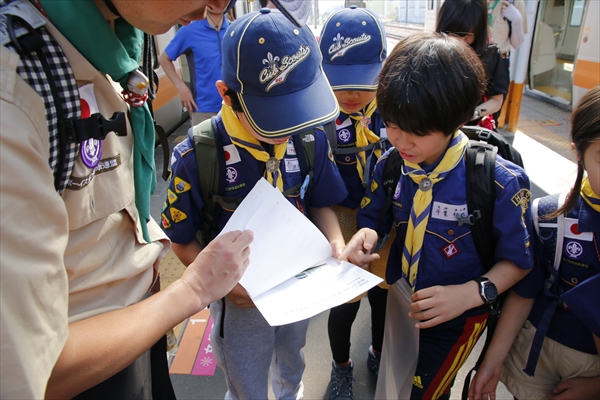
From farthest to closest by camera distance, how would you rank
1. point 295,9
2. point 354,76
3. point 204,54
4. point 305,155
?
1. point 204,54
2. point 354,76
3. point 305,155
4. point 295,9

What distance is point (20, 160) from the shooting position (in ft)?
1.82

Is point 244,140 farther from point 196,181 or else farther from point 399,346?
point 399,346

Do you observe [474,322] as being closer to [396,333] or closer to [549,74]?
[396,333]

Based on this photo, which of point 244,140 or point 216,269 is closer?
point 216,269

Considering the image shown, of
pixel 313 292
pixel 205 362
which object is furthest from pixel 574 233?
pixel 205 362

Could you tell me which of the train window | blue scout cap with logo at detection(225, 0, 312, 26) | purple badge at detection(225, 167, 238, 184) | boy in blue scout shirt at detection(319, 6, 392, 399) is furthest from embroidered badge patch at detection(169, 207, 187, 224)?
the train window

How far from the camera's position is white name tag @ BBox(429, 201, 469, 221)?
129 centimetres

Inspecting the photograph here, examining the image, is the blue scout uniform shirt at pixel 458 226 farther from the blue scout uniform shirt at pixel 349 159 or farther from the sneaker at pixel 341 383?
the sneaker at pixel 341 383

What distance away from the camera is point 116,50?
796mm

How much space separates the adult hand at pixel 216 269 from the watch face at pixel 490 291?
2.57 ft

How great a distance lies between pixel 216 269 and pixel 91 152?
1.28 ft

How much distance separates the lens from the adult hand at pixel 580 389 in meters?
1.24

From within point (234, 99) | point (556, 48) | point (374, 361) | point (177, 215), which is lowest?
point (556, 48)

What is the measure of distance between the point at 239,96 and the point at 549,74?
10.1 metres
